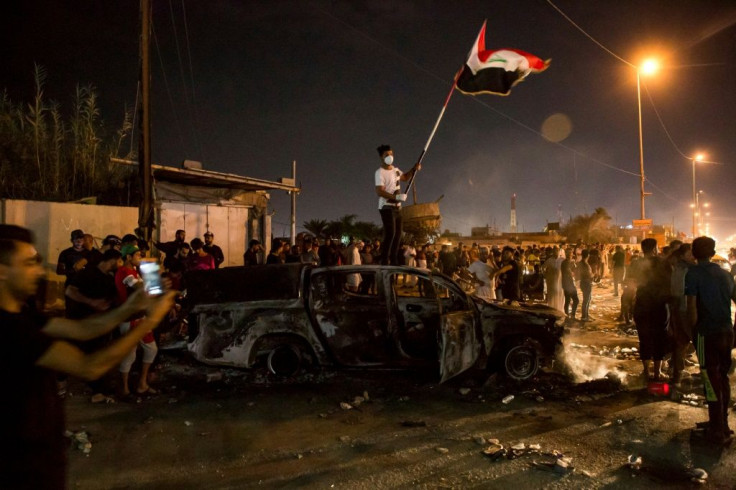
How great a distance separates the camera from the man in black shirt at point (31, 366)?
5.65 feet

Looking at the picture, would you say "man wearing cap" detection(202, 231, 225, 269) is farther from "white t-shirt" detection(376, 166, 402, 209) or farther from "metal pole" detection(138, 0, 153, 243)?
"white t-shirt" detection(376, 166, 402, 209)

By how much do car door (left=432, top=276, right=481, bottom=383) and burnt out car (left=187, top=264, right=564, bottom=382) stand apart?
2 cm

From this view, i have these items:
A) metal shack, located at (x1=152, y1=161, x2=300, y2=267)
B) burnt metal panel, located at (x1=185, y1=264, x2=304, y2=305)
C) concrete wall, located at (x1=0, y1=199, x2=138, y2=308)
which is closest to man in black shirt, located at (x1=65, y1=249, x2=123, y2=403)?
burnt metal panel, located at (x1=185, y1=264, x2=304, y2=305)

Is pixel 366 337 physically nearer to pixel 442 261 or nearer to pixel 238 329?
pixel 238 329

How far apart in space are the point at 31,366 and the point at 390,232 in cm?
637

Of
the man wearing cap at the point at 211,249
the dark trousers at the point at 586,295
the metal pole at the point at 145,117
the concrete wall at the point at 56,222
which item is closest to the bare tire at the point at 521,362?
the dark trousers at the point at 586,295

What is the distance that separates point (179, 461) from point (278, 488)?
1.06 metres

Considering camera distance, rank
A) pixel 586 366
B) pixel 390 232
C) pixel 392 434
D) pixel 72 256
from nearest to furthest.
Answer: pixel 392 434 < pixel 586 366 < pixel 72 256 < pixel 390 232

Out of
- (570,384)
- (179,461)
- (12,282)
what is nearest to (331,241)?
(570,384)

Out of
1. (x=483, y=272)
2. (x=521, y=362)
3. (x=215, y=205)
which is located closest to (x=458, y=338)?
(x=521, y=362)

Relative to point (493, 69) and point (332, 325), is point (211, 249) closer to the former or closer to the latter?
point (332, 325)

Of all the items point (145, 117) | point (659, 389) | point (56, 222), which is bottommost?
point (659, 389)

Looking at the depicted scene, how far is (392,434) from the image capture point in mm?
4625

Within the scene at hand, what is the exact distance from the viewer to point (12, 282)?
1.84 m
